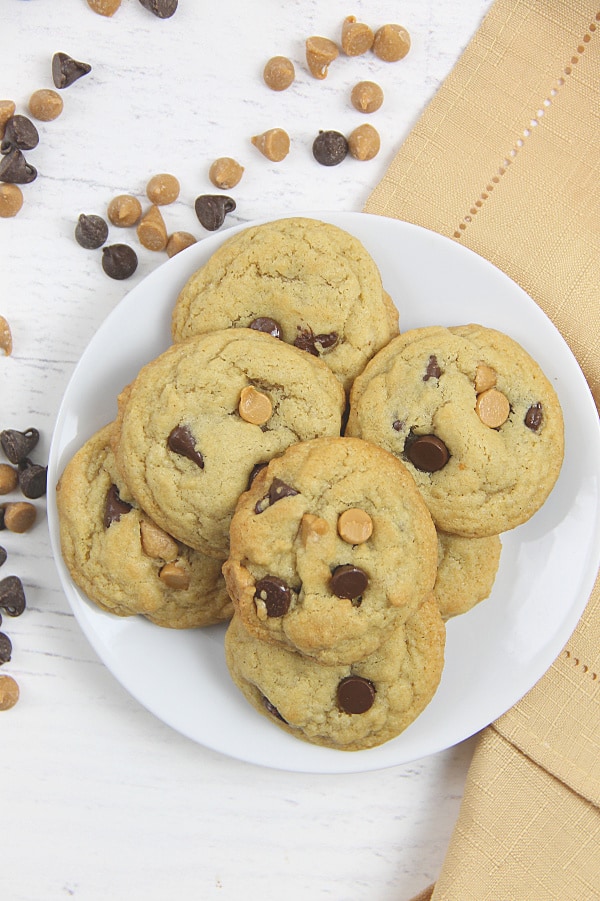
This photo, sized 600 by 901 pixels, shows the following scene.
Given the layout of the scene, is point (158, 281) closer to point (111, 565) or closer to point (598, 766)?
point (111, 565)

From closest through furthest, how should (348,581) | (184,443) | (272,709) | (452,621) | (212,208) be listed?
(348,581), (184,443), (272,709), (452,621), (212,208)

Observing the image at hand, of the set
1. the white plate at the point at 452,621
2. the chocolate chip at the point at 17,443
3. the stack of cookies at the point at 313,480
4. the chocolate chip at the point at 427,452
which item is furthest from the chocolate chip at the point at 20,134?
the chocolate chip at the point at 427,452

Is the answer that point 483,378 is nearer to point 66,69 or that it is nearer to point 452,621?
point 452,621

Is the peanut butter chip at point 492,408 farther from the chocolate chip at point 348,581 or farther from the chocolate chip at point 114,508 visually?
the chocolate chip at point 114,508

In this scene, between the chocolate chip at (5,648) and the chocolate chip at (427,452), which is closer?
the chocolate chip at (427,452)

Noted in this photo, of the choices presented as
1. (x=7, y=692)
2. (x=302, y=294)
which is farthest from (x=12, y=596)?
(x=302, y=294)

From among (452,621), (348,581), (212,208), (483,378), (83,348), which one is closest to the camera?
(348,581)

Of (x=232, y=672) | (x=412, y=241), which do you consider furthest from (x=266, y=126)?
(x=232, y=672)
